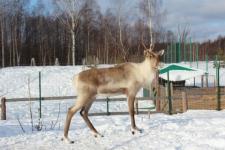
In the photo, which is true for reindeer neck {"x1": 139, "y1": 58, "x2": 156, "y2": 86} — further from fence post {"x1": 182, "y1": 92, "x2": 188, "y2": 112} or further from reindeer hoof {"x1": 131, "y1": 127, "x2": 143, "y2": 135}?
fence post {"x1": 182, "y1": 92, "x2": 188, "y2": 112}

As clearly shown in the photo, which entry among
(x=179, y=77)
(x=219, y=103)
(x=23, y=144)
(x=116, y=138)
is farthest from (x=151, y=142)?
(x=179, y=77)

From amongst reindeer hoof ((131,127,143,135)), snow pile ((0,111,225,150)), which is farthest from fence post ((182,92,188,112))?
reindeer hoof ((131,127,143,135))

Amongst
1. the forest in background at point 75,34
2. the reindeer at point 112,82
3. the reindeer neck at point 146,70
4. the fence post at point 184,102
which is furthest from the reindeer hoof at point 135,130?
the forest in background at point 75,34

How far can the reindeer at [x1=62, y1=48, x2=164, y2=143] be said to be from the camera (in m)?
7.87

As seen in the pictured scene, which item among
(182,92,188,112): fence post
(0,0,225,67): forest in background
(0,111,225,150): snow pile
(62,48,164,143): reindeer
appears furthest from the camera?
(0,0,225,67): forest in background

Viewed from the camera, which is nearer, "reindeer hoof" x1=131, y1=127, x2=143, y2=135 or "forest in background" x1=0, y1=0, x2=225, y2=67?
"reindeer hoof" x1=131, y1=127, x2=143, y2=135

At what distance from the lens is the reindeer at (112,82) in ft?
25.8

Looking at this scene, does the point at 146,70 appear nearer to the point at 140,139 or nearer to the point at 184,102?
the point at 140,139

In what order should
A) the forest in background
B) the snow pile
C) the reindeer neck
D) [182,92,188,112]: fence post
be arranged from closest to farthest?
the snow pile → the reindeer neck → [182,92,188,112]: fence post → the forest in background

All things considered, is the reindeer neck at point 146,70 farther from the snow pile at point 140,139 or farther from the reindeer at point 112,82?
the snow pile at point 140,139

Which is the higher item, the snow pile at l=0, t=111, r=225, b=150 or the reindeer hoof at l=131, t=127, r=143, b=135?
the reindeer hoof at l=131, t=127, r=143, b=135

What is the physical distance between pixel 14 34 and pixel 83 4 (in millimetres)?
13027

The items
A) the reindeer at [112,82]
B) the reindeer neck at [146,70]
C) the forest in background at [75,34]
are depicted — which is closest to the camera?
the reindeer at [112,82]

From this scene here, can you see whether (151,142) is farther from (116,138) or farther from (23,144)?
(23,144)
